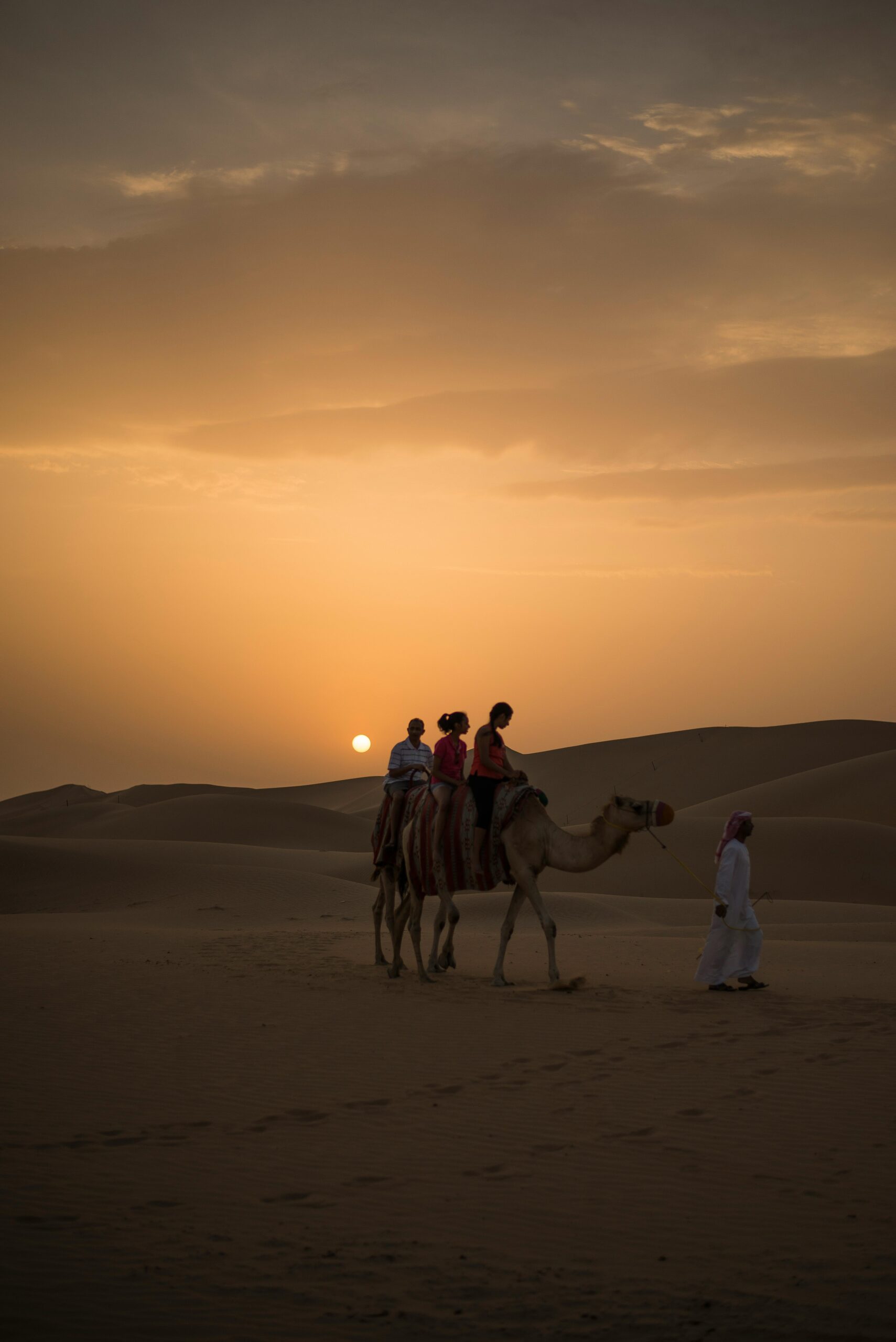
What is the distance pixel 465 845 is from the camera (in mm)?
13234

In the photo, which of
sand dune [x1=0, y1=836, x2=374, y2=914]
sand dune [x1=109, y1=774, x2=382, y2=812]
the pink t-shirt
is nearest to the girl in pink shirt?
the pink t-shirt

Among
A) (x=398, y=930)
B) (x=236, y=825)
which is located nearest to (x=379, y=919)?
(x=398, y=930)

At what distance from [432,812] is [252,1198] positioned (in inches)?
304

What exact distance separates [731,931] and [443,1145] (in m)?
6.81

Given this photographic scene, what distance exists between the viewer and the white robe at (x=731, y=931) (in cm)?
1281

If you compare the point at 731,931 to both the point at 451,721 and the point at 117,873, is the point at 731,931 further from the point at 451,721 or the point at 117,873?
the point at 117,873

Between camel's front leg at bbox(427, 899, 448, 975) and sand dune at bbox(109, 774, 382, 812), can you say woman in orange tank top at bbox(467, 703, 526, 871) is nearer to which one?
camel's front leg at bbox(427, 899, 448, 975)

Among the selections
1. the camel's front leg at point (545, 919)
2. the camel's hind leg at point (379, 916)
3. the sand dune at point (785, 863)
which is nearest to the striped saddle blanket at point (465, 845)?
the camel's front leg at point (545, 919)

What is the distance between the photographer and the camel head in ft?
39.4

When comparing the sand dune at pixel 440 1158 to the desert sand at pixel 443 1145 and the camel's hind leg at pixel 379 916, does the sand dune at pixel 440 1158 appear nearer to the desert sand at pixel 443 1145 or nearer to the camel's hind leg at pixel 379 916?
the desert sand at pixel 443 1145

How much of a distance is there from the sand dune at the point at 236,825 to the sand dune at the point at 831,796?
56.2 feet

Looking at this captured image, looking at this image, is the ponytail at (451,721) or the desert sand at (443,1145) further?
the ponytail at (451,721)

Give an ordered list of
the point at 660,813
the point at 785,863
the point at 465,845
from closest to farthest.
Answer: the point at 660,813 → the point at 465,845 → the point at 785,863

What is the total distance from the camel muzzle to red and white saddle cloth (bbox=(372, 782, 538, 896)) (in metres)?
1.58
